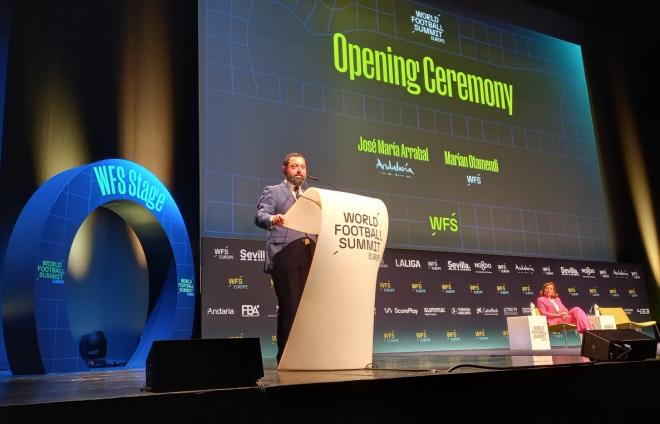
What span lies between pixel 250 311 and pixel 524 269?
3496mm

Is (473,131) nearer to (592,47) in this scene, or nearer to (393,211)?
(393,211)

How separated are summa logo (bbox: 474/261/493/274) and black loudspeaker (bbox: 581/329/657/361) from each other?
4324 millimetres

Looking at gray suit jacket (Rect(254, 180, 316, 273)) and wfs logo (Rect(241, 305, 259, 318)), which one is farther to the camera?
wfs logo (Rect(241, 305, 259, 318))

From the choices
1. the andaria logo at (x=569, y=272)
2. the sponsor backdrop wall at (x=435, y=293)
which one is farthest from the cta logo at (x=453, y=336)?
the andaria logo at (x=569, y=272)

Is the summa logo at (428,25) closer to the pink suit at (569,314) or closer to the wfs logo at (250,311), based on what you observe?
the pink suit at (569,314)

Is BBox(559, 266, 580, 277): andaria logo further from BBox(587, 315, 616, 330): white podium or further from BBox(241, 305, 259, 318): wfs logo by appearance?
BBox(241, 305, 259, 318): wfs logo

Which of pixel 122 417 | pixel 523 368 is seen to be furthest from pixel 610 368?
pixel 122 417

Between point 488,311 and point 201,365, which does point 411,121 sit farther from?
point 201,365

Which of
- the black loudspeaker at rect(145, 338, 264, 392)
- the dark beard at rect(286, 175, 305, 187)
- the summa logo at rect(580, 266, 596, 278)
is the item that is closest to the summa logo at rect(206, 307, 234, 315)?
the dark beard at rect(286, 175, 305, 187)

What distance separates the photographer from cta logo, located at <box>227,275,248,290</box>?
5.07m

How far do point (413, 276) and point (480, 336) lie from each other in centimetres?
111

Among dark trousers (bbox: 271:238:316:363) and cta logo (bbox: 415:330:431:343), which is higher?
dark trousers (bbox: 271:238:316:363)

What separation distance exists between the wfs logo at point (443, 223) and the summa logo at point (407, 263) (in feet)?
1.52

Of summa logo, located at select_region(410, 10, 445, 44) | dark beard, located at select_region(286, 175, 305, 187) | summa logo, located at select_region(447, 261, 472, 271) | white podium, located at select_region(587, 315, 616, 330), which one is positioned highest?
summa logo, located at select_region(410, 10, 445, 44)
